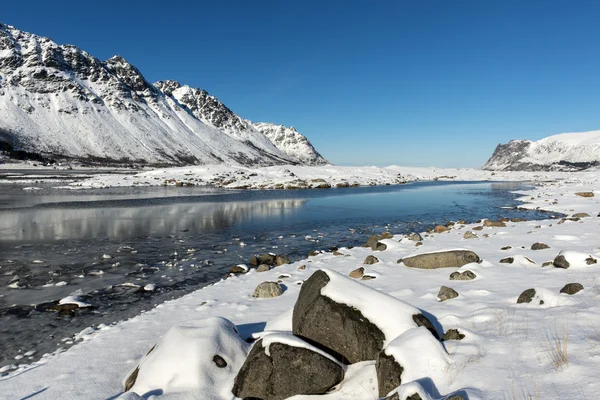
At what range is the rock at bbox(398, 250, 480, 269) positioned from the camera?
1038 centimetres

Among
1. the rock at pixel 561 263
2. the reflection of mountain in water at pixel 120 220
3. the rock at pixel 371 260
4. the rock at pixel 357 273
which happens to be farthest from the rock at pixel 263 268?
the reflection of mountain in water at pixel 120 220

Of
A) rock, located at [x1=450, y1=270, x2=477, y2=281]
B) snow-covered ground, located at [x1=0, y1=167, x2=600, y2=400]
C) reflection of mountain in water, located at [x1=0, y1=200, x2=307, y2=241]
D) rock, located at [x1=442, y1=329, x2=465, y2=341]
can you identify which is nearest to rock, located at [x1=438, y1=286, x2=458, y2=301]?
snow-covered ground, located at [x1=0, y1=167, x2=600, y2=400]

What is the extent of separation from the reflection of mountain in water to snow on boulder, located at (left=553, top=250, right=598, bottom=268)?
→ 16542 mm

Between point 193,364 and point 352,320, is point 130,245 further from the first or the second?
point 352,320

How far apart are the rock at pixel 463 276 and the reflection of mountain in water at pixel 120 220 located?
14.7 metres

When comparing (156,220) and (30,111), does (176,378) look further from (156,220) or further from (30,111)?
(30,111)

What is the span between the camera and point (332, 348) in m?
5.46

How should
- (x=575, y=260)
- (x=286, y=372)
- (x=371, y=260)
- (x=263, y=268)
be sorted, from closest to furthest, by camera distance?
(x=286, y=372), (x=575, y=260), (x=371, y=260), (x=263, y=268)

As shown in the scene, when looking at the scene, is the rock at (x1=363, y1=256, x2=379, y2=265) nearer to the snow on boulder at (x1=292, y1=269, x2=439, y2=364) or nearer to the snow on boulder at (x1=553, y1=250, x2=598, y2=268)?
the snow on boulder at (x1=553, y1=250, x2=598, y2=268)

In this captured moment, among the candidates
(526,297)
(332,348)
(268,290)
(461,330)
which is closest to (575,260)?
(526,297)

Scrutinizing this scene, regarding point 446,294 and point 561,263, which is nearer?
point 446,294

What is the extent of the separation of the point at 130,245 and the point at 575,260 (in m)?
16.1

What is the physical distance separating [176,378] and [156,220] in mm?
20308

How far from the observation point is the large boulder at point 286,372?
493 centimetres
